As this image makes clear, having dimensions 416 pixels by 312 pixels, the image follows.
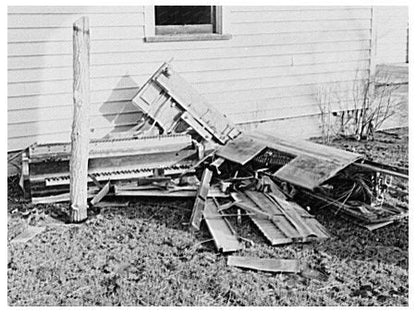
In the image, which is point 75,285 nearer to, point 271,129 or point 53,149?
point 53,149

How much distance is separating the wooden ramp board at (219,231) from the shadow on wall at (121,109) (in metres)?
1.94

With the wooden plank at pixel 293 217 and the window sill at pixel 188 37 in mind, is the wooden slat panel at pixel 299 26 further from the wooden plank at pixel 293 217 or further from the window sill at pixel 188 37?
the wooden plank at pixel 293 217

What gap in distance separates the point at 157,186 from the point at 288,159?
4.75 feet

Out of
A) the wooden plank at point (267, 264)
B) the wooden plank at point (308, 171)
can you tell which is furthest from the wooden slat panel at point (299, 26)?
the wooden plank at point (267, 264)

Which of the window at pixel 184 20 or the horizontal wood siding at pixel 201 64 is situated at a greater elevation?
the window at pixel 184 20

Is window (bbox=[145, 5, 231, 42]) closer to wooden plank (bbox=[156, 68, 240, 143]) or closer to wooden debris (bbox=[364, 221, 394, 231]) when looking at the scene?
wooden plank (bbox=[156, 68, 240, 143])

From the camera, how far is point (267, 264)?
15.4 ft

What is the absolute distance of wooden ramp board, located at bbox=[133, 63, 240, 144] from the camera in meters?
7.08

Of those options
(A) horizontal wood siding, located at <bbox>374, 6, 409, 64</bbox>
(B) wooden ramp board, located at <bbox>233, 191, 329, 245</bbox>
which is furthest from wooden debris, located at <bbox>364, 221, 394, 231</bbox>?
(A) horizontal wood siding, located at <bbox>374, 6, 409, 64</bbox>

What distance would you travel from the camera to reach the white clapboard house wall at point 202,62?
667cm

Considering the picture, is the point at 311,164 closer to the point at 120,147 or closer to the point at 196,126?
the point at 196,126

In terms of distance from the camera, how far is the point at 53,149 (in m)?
6.41

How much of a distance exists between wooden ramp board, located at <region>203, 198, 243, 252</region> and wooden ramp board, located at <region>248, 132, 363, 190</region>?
803mm

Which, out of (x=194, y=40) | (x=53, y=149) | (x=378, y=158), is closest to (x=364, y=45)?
(x=378, y=158)
